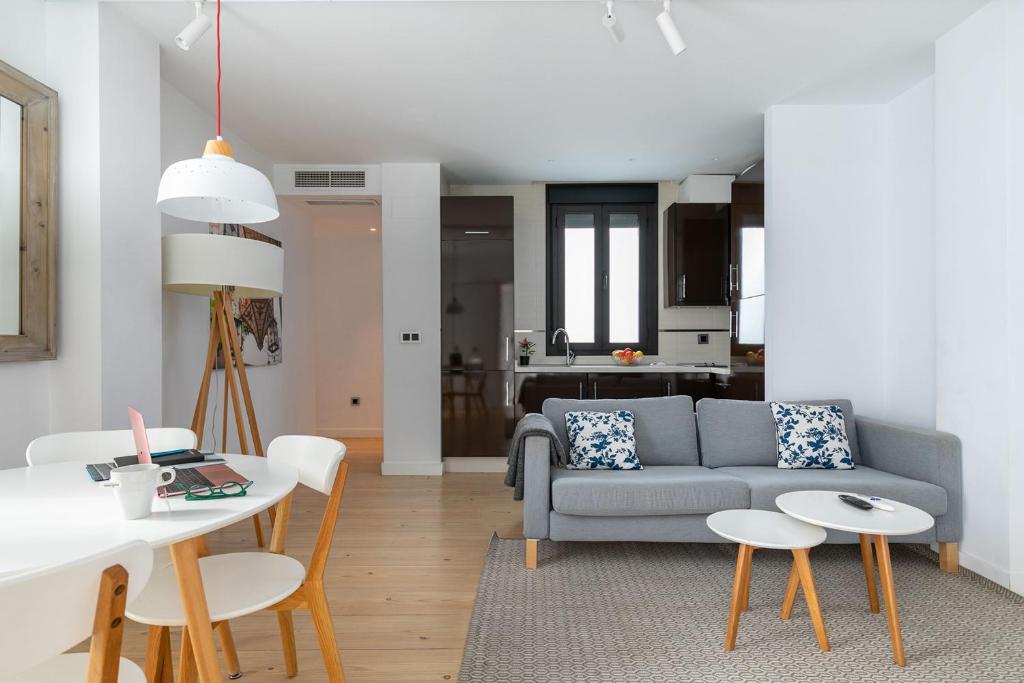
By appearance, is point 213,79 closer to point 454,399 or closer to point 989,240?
point 454,399

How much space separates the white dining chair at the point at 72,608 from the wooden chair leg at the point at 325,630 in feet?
A: 2.50

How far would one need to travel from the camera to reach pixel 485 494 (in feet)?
15.1

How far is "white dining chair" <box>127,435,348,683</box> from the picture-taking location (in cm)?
154

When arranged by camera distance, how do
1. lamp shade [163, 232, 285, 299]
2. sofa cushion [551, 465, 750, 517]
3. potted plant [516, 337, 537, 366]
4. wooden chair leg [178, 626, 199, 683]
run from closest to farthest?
wooden chair leg [178, 626, 199, 683] < sofa cushion [551, 465, 750, 517] < lamp shade [163, 232, 285, 299] < potted plant [516, 337, 537, 366]

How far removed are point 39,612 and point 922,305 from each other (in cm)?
433

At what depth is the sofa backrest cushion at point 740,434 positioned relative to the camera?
3566 mm

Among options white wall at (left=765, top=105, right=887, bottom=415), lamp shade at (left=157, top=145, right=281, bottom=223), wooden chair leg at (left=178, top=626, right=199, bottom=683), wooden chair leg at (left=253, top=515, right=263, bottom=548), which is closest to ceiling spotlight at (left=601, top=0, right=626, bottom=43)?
lamp shade at (left=157, top=145, right=281, bottom=223)

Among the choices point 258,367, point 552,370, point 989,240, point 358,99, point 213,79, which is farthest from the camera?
point 552,370

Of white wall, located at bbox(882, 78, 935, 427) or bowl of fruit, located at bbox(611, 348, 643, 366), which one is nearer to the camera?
white wall, located at bbox(882, 78, 935, 427)

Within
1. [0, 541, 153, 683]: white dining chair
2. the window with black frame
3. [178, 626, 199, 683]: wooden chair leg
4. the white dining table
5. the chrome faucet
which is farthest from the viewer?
the window with black frame

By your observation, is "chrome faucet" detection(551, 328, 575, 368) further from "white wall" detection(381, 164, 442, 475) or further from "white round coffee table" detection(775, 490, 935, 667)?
"white round coffee table" detection(775, 490, 935, 667)

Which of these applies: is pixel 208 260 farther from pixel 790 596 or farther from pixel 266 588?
pixel 790 596

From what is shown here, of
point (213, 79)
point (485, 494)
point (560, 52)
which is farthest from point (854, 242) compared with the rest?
point (213, 79)

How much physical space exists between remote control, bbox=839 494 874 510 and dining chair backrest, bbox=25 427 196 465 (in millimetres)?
2635
